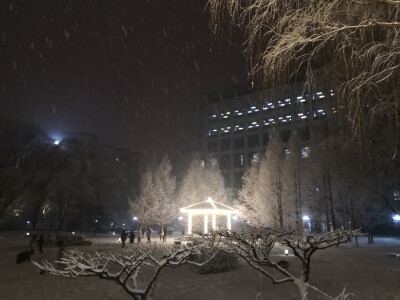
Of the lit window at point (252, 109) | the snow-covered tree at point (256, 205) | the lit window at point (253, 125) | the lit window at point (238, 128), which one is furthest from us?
the lit window at point (238, 128)

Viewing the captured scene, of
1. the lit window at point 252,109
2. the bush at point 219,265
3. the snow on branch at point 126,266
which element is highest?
the lit window at point 252,109

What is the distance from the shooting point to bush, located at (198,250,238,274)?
1407 centimetres

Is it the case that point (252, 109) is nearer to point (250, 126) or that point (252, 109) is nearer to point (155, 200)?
point (250, 126)

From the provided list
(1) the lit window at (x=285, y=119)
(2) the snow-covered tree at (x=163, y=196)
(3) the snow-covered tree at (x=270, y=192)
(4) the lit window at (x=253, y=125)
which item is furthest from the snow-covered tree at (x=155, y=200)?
(4) the lit window at (x=253, y=125)

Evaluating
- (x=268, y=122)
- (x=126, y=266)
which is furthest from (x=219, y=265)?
(x=268, y=122)

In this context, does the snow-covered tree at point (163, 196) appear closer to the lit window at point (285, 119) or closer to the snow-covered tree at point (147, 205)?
the snow-covered tree at point (147, 205)

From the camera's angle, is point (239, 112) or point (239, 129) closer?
point (239, 129)

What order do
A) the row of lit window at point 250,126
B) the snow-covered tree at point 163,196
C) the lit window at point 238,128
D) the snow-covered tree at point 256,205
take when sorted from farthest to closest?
1. the lit window at point 238,128
2. the row of lit window at point 250,126
3. the snow-covered tree at point 163,196
4. the snow-covered tree at point 256,205

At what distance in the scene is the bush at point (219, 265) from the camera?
46.2 feet

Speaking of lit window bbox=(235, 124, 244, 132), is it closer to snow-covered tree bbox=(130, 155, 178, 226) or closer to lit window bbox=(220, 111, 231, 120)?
lit window bbox=(220, 111, 231, 120)

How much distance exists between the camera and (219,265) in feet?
46.9

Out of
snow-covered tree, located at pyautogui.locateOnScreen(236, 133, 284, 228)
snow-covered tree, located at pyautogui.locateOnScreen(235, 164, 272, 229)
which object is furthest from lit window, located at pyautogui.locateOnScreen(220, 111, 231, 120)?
snow-covered tree, located at pyautogui.locateOnScreen(236, 133, 284, 228)

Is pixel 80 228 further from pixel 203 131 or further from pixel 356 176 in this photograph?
pixel 203 131

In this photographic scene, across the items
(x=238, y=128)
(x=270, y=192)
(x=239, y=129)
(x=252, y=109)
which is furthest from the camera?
(x=238, y=128)
